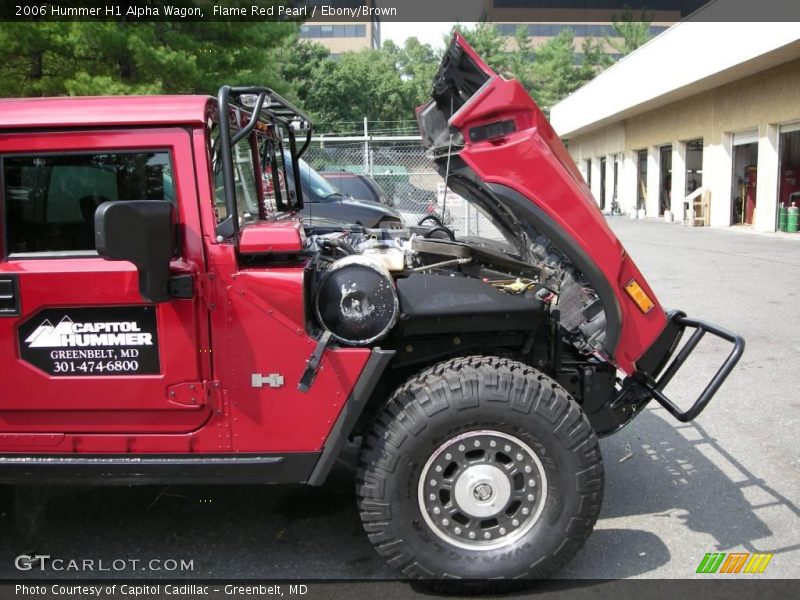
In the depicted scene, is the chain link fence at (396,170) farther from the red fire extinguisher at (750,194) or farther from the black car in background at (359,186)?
the red fire extinguisher at (750,194)

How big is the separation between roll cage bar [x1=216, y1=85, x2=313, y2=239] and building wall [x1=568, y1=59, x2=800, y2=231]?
1791 centimetres

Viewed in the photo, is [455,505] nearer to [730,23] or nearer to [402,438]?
[402,438]

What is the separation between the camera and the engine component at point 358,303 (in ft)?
9.62

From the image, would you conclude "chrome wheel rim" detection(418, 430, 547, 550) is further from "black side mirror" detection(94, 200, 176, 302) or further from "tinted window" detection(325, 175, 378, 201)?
"tinted window" detection(325, 175, 378, 201)

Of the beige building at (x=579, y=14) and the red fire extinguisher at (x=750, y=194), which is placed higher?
the beige building at (x=579, y=14)

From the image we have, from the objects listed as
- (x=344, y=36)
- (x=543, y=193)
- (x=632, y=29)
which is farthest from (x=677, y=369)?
(x=344, y=36)

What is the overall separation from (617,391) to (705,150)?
908 inches

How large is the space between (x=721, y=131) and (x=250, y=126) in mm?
23276

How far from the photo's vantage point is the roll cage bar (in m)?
2.80

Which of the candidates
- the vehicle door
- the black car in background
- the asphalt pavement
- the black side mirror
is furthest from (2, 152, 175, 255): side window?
the black car in background

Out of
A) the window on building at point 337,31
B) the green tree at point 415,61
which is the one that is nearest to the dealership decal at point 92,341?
the green tree at point 415,61

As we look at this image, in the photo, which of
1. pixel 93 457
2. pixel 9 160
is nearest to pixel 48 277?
pixel 9 160

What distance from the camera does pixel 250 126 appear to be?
276cm

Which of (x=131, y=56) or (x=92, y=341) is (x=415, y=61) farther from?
(x=92, y=341)
